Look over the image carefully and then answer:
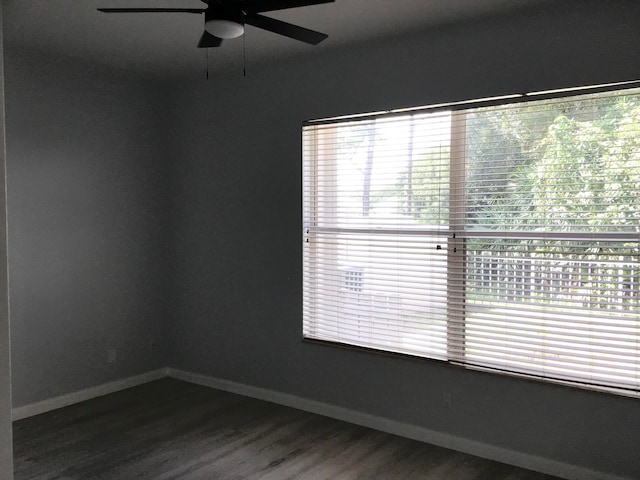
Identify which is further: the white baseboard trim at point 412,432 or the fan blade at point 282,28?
the white baseboard trim at point 412,432

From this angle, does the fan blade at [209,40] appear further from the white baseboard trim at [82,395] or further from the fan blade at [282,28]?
the white baseboard trim at [82,395]

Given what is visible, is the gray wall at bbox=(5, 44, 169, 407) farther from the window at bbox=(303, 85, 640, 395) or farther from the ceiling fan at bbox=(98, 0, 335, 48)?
the ceiling fan at bbox=(98, 0, 335, 48)

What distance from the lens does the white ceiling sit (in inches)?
125

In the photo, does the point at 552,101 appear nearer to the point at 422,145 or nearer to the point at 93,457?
the point at 422,145

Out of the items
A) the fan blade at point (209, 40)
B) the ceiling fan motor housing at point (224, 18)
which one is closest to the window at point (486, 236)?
the fan blade at point (209, 40)

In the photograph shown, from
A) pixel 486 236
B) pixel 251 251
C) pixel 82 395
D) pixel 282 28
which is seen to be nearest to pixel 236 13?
pixel 282 28

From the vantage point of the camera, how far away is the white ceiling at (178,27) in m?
3.18

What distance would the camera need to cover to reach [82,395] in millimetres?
4531

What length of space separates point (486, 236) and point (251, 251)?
197 centimetres

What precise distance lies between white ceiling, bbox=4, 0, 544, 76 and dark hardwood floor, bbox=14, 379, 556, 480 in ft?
8.83

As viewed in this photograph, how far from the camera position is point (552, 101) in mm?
3217

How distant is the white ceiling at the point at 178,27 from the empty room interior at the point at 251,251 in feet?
0.08

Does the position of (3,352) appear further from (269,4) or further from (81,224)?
(269,4)

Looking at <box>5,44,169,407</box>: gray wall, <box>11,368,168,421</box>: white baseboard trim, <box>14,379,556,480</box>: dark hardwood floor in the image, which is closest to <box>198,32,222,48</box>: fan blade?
<box>5,44,169,407</box>: gray wall
